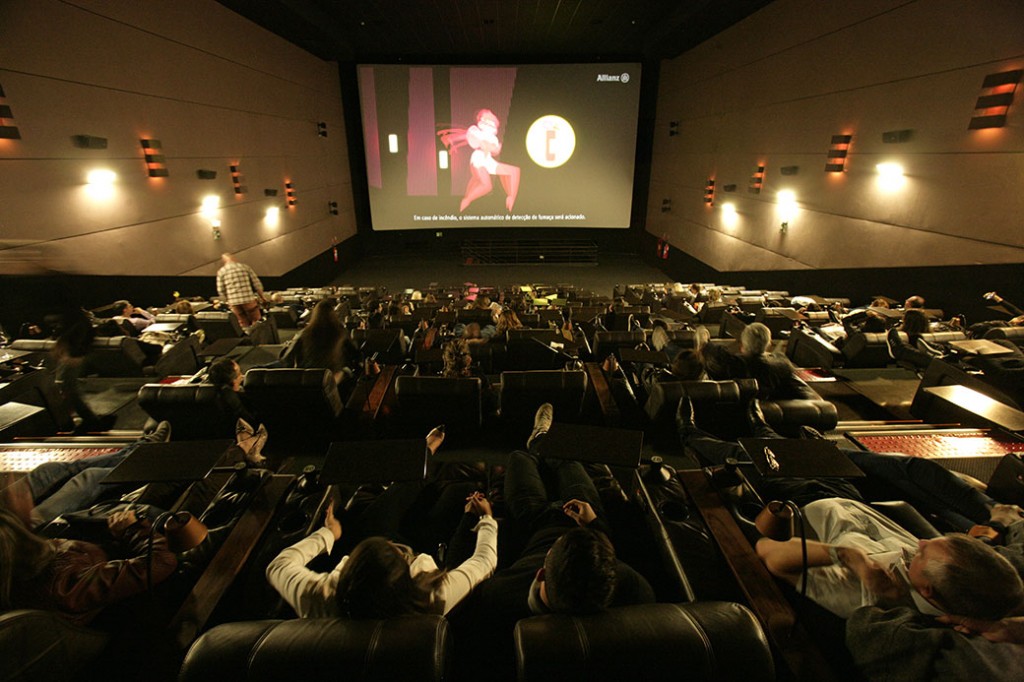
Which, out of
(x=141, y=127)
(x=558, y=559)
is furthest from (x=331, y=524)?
(x=141, y=127)

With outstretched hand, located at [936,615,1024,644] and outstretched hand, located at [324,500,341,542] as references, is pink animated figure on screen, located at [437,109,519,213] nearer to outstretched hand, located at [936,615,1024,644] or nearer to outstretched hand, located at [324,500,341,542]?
outstretched hand, located at [324,500,341,542]

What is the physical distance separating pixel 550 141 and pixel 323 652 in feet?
53.8

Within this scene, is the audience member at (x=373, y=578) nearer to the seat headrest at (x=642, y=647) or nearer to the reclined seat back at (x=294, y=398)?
the seat headrest at (x=642, y=647)

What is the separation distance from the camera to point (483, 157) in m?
15.2

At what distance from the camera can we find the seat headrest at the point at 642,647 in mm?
1193

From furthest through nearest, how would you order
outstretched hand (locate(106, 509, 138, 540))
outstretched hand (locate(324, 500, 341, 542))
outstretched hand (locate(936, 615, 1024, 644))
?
outstretched hand (locate(324, 500, 341, 542))
outstretched hand (locate(106, 509, 138, 540))
outstretched hand (locate(936, 615, 1024, 644))

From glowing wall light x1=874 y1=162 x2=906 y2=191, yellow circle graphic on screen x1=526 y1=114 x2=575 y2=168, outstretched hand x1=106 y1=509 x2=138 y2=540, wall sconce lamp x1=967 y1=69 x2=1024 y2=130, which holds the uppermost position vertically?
yellow circle graphic on screen x1=526 y1=114 x2=575 y2=168

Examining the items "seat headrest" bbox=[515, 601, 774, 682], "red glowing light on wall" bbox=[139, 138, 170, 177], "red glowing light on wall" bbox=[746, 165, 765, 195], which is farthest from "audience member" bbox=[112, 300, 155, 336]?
"red glowing light on wall" bbox=[746, 165, 765, 195]

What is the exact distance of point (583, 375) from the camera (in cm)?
321

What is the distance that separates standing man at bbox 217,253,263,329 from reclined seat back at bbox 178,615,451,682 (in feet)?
23.0

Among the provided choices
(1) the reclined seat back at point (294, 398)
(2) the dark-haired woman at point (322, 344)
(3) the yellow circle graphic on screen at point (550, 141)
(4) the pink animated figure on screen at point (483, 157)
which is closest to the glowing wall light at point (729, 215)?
(3) the yellow circle graphic on screen at point (550, 141)

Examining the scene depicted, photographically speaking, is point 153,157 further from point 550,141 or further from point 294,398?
point 550,141

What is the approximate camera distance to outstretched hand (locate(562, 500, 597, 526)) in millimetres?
1990

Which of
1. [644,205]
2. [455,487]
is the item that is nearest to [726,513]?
[455,487]
